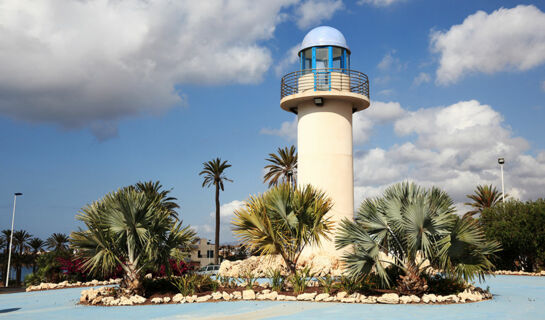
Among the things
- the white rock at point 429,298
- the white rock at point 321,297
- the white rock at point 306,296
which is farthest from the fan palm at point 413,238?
the white rock at point 306,296

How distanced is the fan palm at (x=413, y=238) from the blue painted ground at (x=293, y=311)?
120 cm

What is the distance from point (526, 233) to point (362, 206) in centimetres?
Answer: 1661

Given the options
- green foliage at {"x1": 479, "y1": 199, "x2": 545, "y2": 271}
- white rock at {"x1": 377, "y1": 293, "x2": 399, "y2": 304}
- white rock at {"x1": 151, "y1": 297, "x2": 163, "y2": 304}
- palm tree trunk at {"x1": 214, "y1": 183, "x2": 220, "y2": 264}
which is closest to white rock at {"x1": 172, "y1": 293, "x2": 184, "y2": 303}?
white rock at {"x1": 151, "y1": 297, "x2": 163, "y2": 304}

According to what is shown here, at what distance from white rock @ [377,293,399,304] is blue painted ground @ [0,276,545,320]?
0.57 m

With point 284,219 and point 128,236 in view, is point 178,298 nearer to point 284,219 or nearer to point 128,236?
point 128,236

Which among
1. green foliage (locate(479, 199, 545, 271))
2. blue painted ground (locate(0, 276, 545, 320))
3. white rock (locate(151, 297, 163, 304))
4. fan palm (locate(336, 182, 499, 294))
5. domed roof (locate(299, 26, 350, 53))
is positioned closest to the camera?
blue painted ground (locate(0, 276, 545, 320))

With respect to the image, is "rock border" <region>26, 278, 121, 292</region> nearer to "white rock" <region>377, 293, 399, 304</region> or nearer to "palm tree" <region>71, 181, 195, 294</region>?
"palm tree" <region>71, 181, 195, 294</region>

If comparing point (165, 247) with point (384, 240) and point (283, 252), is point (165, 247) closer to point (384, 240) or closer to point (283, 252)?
Answer: point (283, 252)

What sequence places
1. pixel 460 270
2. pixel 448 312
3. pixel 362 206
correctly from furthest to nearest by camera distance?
pixel 362 206
pixel 460 270
pixel 448 312

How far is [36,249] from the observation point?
68.2m

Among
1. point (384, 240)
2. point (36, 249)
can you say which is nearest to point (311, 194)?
point (384, 240)

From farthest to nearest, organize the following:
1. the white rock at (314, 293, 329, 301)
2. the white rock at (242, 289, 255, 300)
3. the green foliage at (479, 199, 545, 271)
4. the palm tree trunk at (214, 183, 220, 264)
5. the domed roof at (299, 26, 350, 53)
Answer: the palm tree trunk at (214, 183, 220, 264), the green foliage at (479, 199, 545, 271), the domed roof at (299, 26, 350, 53), the white rock at (242, 289, 255, 300), the white rock at (314, 293, 329, 301)

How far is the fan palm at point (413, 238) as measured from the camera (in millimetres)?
14844

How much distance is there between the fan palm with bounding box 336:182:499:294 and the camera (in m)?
14.8
